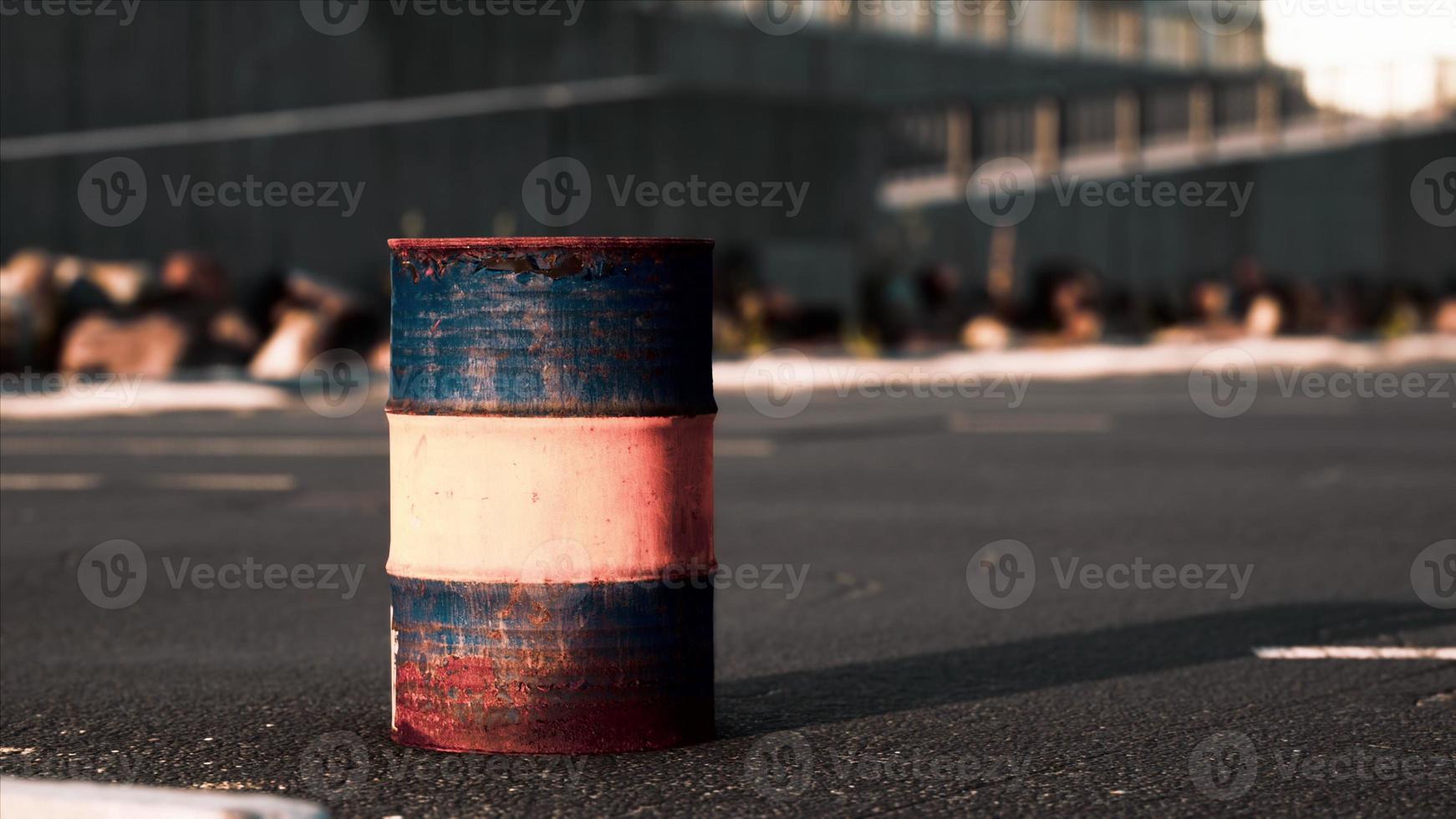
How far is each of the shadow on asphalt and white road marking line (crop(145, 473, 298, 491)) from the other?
247 inches

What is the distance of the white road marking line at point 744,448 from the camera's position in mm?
14047

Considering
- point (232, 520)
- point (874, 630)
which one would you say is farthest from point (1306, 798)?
point (232, 520)

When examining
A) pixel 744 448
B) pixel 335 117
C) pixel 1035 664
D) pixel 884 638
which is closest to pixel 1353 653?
pixel 1035 664

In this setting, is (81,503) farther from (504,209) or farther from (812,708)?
(504,209)

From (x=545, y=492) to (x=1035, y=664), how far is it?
212 centimetres

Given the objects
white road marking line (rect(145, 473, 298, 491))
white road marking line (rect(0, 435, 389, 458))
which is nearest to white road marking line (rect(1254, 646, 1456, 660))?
white road marking line (rect(145, 473, 298, 491))

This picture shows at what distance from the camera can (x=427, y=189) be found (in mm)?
27344

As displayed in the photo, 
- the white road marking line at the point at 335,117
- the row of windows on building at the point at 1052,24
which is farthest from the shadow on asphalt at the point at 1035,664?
the row of windows on building at the point at 1052,24

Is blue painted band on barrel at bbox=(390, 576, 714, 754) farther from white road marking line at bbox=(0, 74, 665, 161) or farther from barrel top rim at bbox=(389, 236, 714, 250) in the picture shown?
white road marking line at bbox=(0, 74, 665, 161)

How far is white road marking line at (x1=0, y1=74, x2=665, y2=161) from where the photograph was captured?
24.5 meters

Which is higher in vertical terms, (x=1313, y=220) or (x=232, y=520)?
(x=1313, y=220)

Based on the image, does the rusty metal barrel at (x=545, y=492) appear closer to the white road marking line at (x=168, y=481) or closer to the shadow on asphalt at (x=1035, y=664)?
the shadow on asphalt at (x=1035, y=664)

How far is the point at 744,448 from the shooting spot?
14555 mm

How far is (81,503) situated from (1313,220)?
1376 inches
